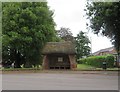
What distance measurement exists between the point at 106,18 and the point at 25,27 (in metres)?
17.2

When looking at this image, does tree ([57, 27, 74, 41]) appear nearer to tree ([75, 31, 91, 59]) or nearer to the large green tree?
tree ([75, 31, 91, 59])

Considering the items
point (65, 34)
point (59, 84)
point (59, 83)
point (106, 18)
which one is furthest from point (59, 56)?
point (65, 34)

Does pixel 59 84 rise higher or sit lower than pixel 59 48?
lower

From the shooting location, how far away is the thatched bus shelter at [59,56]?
1678 inches

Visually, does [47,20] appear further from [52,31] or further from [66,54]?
[66,54]

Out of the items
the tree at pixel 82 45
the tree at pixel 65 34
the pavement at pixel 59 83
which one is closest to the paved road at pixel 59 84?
the pavement at pixel 59 83

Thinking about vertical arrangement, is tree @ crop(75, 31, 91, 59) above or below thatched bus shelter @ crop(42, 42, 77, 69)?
above

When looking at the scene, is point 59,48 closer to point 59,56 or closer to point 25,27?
point 59,56

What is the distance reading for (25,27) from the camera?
44.1 metres

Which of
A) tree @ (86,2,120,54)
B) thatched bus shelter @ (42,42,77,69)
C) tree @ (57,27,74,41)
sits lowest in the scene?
thatched bus shelter @ (42,42,77,69)

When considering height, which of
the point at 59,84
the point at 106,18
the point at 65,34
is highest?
the point at 65,34

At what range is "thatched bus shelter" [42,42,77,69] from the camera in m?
42.6

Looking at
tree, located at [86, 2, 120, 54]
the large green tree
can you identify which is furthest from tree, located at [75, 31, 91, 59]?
tree, located at [86, 2, 120, 54]

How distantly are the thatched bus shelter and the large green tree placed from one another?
8.56ft
